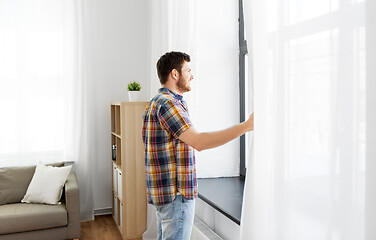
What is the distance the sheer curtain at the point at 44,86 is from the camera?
419cm

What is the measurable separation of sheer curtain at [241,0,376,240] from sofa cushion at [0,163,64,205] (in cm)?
284

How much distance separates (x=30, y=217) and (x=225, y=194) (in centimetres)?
187

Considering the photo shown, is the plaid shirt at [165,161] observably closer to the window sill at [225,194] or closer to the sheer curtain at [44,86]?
the window sill at [225,194]

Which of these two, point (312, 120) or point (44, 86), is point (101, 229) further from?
point (312, 120)

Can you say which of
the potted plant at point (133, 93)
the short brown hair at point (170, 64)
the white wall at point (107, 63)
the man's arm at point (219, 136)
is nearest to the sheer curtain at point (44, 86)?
the white wall at point (107, 63)

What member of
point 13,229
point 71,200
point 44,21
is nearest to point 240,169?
point 71,200

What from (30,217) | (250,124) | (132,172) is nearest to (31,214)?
(30,217)

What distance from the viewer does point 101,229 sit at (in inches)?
165

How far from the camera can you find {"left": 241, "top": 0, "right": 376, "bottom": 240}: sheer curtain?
3.92ft

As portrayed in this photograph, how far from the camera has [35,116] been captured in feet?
14.1

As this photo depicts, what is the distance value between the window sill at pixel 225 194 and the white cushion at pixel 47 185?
149 centimetres

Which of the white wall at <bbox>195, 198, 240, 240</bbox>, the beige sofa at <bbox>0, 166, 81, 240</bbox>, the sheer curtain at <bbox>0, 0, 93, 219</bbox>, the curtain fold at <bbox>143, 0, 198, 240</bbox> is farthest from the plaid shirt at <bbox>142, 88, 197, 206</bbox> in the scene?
the sheer curtain at <bbox>0, 0, 93, 219</bbox>

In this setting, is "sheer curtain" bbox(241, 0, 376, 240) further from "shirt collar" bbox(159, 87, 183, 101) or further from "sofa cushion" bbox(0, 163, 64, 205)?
"sofa cushion" bbox(0, 163, 64, 205)

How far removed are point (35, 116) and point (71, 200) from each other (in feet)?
3.81
